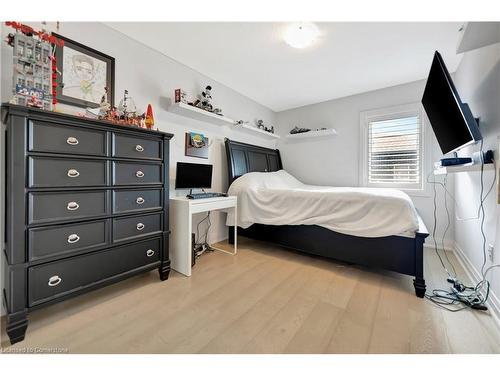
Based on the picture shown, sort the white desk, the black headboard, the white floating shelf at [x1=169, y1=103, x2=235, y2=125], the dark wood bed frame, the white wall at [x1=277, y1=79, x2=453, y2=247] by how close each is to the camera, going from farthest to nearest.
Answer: the black headboard, the white wall at [x1=277, y1=79, x2=453, y2=247], the white floating shelf at [x1=169, y1=103, x2=235, y2=125], the white desk, the dark wood bed frame

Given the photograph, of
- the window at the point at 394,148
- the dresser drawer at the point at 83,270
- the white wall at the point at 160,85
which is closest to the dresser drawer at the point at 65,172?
the dresser drawer at the point at 83,270

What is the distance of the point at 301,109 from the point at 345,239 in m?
2.80

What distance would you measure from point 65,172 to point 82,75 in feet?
3.22

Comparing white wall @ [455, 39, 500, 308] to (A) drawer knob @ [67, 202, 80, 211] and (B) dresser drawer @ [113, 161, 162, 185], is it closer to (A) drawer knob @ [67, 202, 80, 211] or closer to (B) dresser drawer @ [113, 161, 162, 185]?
(B) dresser drawer @ [113, 161, 162, 185]

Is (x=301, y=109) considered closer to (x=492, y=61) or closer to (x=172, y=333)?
(x=492, y=61)

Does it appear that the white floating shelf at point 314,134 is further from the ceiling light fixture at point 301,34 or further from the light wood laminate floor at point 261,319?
the light wood laminate floor at point 261,319

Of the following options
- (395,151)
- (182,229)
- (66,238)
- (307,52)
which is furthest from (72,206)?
(395,151)

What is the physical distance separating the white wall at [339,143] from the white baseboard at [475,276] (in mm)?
521

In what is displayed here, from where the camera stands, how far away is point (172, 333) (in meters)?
1.23

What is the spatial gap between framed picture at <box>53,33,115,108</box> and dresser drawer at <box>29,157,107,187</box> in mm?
702

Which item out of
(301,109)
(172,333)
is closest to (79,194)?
(172,333)

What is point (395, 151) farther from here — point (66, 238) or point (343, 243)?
point (66, 238)

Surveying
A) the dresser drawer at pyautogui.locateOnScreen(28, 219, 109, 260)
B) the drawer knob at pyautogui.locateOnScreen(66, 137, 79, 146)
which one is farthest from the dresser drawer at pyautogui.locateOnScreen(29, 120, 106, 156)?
the dresser drawer at pyautogui.locateOnScreen(28, 219, 109, 260)

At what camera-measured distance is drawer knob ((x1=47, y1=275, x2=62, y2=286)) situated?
128cm
